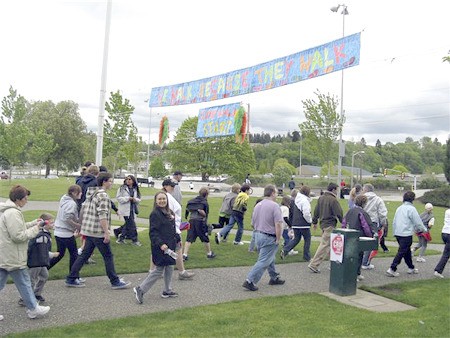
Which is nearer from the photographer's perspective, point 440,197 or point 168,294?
point 168,294

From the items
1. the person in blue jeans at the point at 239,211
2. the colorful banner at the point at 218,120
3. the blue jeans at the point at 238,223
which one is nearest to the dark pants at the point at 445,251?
the person in blue jeans at the point at 239,211

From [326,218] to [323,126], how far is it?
30.7 metres

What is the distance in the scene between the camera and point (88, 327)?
539 cm

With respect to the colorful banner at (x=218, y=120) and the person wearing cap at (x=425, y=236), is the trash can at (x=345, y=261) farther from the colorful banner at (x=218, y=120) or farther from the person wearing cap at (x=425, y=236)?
the colorful banner at (x=218, y=120)

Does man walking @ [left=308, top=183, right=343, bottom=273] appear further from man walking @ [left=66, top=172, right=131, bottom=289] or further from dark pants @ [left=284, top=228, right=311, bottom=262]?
man walking @ [left=66, top=172, right=131, bottom=289]

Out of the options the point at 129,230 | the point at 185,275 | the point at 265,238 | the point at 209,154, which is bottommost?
the point at 185,275

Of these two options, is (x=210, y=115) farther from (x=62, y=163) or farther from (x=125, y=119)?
(x=62, y=163)

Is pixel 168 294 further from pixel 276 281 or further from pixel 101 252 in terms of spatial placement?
pixel 276 281

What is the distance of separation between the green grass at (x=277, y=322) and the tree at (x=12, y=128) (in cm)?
3668

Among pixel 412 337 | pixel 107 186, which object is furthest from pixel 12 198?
pixel 412 337

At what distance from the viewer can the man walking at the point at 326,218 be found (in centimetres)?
911

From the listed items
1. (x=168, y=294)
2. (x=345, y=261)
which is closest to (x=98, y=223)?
(x=168, y=294)

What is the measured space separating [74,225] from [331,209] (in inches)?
199

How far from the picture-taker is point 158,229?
6.49 metres
